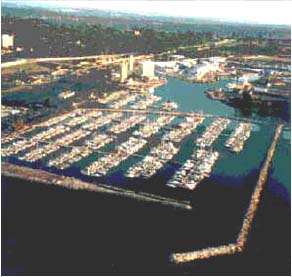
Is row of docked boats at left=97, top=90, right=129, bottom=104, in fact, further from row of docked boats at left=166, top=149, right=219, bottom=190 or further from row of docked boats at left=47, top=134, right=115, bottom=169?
row of docked boats at left=166, top=149, right=219, bottom=190

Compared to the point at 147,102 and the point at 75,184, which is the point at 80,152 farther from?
the point at 147,102

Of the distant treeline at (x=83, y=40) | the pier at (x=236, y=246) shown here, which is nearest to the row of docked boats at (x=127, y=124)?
the pier at (x=236, y=246)

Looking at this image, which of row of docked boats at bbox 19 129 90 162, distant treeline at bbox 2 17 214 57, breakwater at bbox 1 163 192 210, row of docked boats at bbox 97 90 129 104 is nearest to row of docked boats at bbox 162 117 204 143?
row of docked boats at bbox 19 129 90 162

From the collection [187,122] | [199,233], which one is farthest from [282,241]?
[187,122]

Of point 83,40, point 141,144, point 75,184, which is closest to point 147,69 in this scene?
point 83,40

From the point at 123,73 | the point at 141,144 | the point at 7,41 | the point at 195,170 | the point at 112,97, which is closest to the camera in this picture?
the point at 195,170

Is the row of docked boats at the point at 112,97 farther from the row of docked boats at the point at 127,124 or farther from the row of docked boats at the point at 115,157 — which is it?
the row of docked boats at the point at 115,157

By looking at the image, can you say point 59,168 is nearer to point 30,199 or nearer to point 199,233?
point 30,199
